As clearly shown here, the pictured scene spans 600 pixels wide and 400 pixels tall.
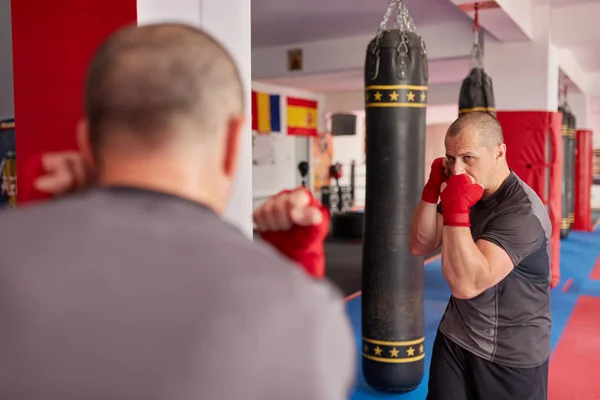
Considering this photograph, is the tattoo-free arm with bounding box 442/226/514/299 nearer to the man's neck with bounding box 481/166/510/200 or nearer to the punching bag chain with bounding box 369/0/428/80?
the man's neck with bounding box 481/166/510/200

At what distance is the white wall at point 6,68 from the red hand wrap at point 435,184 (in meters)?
2.55

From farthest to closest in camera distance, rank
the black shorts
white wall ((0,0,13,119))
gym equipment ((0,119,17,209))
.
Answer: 1. white wall ((0,0,13,119))
2. gym equipment ((0,119,17,209))
3. the black shorts

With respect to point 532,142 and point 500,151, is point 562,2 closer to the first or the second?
point 532,142

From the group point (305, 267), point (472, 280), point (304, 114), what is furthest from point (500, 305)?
point (304, 114)

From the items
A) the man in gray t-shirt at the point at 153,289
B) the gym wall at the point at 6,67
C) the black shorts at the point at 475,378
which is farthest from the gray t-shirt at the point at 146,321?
the gym wall at the point at 6,67

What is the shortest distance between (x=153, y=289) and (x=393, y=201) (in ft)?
9.18

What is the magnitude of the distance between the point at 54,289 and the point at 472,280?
161cm

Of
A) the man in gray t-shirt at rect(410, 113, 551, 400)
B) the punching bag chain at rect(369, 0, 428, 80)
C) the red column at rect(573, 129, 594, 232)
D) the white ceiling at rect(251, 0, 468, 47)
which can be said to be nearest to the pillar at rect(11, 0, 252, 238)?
the man in gray t-shirt at rect(410, 113, 551, 400)

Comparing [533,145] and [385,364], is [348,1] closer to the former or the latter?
[533,145]

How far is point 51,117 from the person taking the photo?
6.54ft

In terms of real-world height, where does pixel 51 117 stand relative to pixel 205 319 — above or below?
above

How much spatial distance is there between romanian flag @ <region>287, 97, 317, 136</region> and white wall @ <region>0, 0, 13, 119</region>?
9407 mm

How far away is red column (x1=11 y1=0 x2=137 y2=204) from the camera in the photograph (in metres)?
1.90

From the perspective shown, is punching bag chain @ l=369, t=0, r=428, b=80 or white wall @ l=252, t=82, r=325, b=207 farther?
white wall @ l=252, t=82, r=325, b=207
